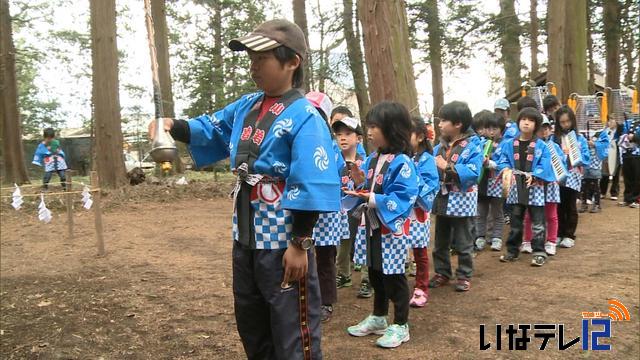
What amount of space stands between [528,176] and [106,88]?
951 centimetres

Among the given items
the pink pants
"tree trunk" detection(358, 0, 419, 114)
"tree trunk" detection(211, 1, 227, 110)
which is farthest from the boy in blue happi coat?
"tree trunk" detection(211, 1, 227, 110)

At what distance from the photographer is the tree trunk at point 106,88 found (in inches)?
447

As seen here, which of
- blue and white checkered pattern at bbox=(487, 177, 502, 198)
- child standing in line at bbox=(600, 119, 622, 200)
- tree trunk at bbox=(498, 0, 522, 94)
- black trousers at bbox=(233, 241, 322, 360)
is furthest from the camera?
tree trunk at bbox=(498, 0, 522, 94)

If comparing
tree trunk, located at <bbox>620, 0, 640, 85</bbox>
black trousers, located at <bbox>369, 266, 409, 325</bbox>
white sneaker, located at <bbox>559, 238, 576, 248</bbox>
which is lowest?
white sneaker, located at <bbox>559, 238, 576, 248</bbox>

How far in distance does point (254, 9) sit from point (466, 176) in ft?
52.0

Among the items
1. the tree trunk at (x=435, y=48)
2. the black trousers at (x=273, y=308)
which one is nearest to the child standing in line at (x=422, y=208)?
the black trousers at (x=273, y=308)

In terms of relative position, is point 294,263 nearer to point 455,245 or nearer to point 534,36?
point 455,245

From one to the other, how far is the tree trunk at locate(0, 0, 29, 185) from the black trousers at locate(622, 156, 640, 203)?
17.6 meters

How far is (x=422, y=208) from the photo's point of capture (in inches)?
174

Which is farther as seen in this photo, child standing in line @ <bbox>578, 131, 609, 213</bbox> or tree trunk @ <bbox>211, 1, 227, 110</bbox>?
tree trunk @ <bbox>211, 1, 227, 110</bbox>

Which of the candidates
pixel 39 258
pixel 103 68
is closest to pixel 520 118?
pixel 39 258

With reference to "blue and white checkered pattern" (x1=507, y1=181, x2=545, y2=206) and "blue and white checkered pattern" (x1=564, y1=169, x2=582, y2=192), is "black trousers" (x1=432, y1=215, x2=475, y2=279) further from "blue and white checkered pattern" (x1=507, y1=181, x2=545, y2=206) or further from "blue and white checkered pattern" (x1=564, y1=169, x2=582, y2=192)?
"blue and white checkered pattern" (x1=564, y1=169, x2=582, y2=192)

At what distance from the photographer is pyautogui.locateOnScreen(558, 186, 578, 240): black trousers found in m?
6.82

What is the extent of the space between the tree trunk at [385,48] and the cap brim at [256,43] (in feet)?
11.8
